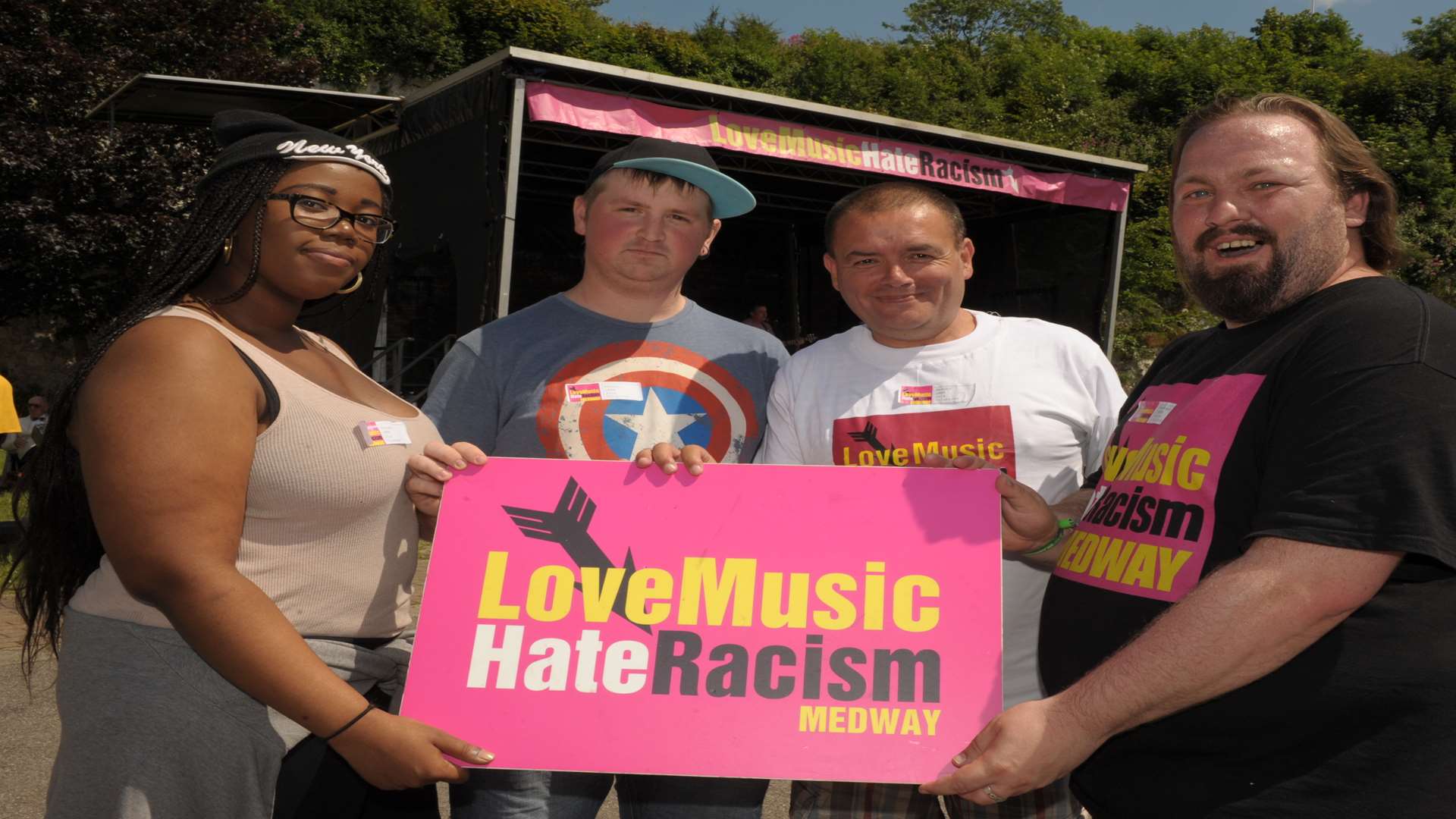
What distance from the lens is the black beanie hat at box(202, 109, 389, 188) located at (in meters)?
1.76

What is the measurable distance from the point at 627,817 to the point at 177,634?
988mm

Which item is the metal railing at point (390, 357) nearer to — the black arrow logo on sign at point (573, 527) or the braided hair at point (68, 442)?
the braided hair at point (68, 442)

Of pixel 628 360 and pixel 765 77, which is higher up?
pixel 765 77

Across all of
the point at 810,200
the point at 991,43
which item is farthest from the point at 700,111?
the point at 991,43

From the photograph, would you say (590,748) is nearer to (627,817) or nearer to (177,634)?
(627,817)

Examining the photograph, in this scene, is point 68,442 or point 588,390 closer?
point 68,442

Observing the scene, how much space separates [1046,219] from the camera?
1402cm

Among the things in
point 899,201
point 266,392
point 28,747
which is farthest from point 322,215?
point 28,747

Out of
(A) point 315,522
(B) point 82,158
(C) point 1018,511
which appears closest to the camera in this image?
(A) point 315,522

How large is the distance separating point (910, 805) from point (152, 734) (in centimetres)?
151

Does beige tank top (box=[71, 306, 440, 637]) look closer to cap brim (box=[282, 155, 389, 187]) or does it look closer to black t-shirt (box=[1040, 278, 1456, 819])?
cap brim (box=[282, 155, 389, 187])

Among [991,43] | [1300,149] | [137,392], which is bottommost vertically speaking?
[137,392]

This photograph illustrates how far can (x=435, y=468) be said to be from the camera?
1.83m

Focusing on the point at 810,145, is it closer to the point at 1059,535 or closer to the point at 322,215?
the point at 1059,535
